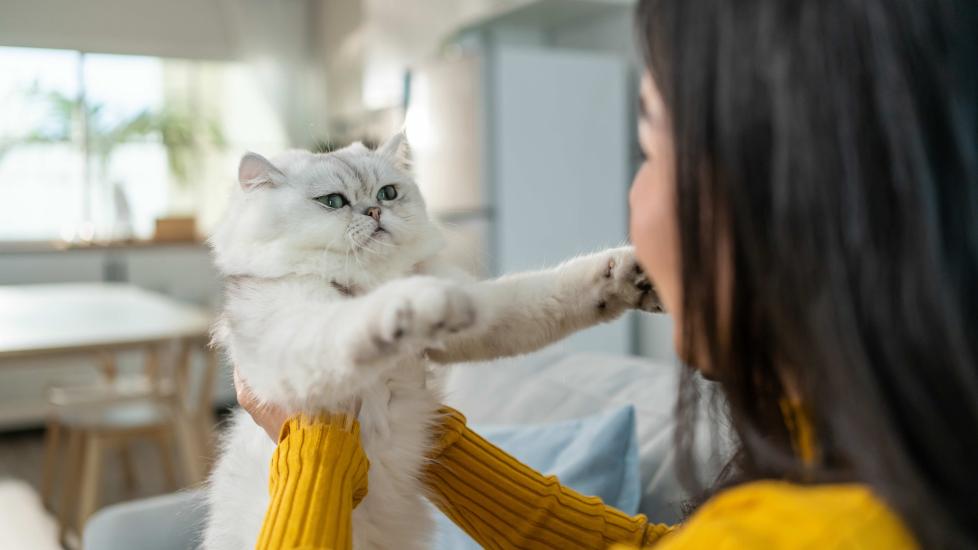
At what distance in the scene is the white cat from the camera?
0.82 metres

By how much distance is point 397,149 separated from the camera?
3.50ft

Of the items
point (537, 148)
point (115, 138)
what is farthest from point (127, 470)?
point (115, 138)

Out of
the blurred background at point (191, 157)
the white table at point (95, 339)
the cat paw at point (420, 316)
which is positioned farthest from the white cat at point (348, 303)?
the white table at point (95, 339)

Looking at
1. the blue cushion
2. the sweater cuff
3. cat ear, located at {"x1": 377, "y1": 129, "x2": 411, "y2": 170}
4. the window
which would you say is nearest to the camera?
the sweater cuff

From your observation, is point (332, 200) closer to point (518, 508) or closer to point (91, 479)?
point (518, 508)

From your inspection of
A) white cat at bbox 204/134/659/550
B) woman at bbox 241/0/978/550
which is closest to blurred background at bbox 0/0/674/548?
white cat at bbox 204/134/659/550

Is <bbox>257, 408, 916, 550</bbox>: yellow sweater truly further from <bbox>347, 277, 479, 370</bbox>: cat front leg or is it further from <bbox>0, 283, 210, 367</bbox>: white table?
<bbox>0, 283, 210, 367</bbox>: white table

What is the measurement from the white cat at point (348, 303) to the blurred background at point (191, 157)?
26 centimetres

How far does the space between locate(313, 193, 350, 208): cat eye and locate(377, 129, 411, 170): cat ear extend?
4.5 inches

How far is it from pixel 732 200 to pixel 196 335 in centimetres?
246

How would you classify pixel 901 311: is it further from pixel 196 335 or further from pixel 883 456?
pixel 196 335

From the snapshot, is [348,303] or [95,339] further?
[95,339]

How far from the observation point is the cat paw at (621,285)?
83 cm

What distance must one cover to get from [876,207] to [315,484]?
505 millimetres
